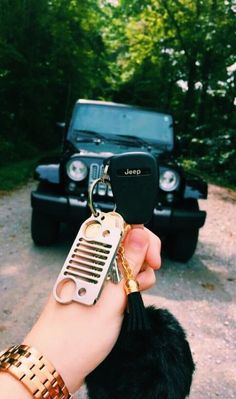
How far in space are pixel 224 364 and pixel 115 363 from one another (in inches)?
90.1

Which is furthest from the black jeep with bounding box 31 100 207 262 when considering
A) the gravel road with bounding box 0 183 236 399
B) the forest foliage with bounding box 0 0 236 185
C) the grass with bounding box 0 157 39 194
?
the forest foliage with bounding box 0 0 236 185

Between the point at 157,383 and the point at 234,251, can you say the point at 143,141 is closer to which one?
the point at 234,251

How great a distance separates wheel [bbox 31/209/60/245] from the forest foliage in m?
4.85

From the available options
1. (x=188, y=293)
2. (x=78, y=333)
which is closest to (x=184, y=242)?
(x=188, y=293)

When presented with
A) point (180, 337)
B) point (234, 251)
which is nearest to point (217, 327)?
point (234, 251)

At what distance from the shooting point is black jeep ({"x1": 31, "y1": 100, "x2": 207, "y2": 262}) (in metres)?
3.86

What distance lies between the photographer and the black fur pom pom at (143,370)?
0.74 meters

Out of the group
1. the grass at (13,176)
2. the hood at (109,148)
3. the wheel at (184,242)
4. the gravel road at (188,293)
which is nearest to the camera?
the gravel road at (188,293)

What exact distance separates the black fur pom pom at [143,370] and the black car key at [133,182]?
22 centimetres

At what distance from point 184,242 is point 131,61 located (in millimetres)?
21485

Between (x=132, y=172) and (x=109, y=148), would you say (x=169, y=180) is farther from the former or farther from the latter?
(x=132, y=172)

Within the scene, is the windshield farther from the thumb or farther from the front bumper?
the thumb

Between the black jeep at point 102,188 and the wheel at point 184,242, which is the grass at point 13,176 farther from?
the wheel at point 184,242

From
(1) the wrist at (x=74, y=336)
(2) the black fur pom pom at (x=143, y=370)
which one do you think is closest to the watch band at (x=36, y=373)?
(1) the wrist at (x=74, y=336)
